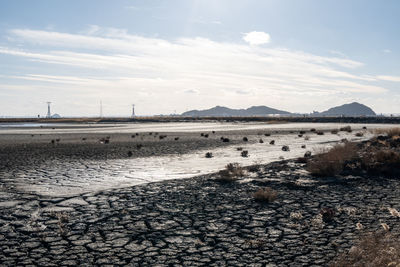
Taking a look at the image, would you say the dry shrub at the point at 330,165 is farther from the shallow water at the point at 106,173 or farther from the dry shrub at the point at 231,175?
the shallow water at the point at 106,173

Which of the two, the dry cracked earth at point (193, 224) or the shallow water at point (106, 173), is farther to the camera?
the shallow water at point (106, 173)

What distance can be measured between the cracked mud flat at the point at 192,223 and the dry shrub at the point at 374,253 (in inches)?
9.7

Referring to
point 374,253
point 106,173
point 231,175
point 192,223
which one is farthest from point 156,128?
point 374,253

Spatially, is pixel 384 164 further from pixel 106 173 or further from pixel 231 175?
pixel 106 173

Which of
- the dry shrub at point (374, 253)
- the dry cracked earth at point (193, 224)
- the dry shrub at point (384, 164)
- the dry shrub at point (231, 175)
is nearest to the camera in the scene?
the dry shrub at point (374, 253)

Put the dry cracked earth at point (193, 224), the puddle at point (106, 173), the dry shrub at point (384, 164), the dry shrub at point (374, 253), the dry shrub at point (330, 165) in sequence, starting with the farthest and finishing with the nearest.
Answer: the dry shrub at point (384, 164)
the dry shrub at point (330, 165)
the puddle at point (106, 173)
the dry cracked earth at point (193, 224)
the dry shrub at point (374, 253)

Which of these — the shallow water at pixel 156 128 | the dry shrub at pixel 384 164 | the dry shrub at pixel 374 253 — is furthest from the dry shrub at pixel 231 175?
the shallow water at pixel 156 128

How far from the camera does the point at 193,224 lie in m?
6.84

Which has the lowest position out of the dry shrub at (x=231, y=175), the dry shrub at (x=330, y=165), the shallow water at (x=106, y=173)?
the shallow water at (x=106, y=173)

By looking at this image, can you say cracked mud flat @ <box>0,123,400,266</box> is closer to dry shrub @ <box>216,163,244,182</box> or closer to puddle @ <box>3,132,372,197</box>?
dry shrub @ <box>216,163,244,182</box>

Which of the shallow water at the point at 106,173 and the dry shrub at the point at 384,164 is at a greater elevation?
the dry shrub at the point at 384,164

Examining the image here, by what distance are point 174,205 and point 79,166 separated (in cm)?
832

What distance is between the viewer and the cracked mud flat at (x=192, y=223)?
5.32m

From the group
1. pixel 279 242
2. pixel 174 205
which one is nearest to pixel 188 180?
pixel 174 205
